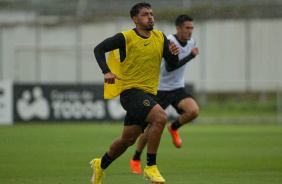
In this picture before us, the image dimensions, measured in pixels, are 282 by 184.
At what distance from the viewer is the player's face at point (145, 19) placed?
808 cm

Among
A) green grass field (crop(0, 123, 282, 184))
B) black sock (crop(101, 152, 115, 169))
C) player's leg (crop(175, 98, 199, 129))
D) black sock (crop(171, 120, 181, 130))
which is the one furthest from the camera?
black sock (crop(171, 120, 181, 130))

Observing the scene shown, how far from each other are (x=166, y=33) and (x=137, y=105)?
2205 centimetres

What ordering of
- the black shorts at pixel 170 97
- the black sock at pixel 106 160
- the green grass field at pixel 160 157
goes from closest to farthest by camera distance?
the black sock at pixel 106 160 → the green grass field at pixel 160 157 → the black shorts at pixel 170 97

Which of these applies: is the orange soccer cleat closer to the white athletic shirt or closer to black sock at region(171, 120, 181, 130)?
black sock at region(171, 120, 181, 130)

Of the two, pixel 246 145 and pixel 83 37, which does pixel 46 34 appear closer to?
pixel 83 37

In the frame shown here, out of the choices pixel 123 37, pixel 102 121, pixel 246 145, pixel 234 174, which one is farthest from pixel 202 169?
pixel 102 121

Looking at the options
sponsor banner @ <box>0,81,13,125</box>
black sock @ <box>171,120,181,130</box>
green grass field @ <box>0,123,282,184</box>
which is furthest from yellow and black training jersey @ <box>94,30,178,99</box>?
sponsor banner @ <box>0,81,13,125</box>

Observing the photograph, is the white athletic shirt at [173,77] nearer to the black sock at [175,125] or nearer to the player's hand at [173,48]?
the black sock at [175,125]

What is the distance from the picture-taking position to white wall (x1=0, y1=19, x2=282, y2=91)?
29.7 metres

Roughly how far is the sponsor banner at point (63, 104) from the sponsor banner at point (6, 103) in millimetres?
202

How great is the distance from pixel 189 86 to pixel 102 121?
3.59m

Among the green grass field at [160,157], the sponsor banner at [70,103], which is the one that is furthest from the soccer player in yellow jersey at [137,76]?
the sponsor banner at [70,103]

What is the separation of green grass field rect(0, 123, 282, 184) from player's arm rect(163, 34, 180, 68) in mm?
1703

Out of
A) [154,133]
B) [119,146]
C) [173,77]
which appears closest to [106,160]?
[119,146]
